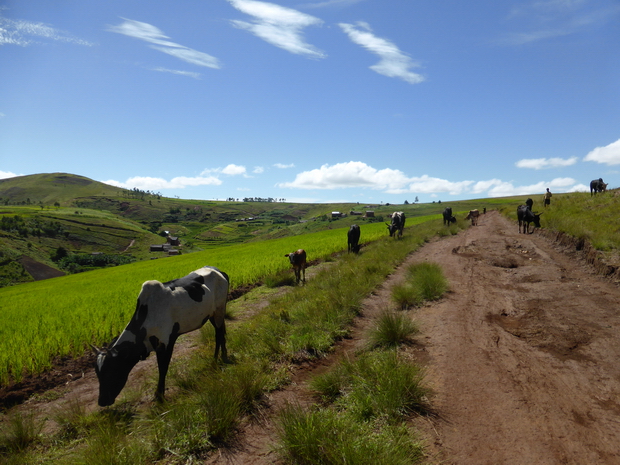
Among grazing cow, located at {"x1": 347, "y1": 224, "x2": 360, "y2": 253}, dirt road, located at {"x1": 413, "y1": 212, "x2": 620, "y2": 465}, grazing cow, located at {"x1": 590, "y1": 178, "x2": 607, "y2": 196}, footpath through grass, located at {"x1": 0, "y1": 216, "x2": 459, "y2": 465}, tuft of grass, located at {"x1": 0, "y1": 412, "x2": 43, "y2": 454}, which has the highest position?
grazing cow, located at {"x1": 590, "y1": 178, "x2": 607, "y2": 196}

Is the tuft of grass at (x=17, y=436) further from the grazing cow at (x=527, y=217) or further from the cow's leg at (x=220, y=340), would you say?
the grazing cow at (x=527, y=217)

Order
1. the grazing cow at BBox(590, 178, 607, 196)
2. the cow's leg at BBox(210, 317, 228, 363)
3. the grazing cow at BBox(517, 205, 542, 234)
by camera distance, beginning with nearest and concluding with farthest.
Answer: the cow's leg at BBox(210, 317, 228, 363), the grazing cow at BBox(517, 205, 542, 234), the grazing cow at BBox(590, 178, 607, 196)

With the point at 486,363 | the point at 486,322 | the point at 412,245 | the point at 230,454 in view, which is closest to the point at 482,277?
the point at 486,322

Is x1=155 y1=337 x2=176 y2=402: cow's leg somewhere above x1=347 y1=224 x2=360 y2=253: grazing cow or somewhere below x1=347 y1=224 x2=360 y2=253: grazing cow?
below

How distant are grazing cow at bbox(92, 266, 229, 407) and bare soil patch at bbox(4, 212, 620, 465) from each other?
197 centimetres

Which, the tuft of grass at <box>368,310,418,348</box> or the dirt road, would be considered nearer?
the dirt road

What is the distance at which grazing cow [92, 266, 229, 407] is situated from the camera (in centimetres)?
491

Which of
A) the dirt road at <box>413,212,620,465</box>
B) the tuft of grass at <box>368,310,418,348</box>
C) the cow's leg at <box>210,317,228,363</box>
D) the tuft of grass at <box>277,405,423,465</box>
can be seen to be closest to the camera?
the tuft of grass at <box>277,405,423,465</box>

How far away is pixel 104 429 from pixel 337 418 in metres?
3.29

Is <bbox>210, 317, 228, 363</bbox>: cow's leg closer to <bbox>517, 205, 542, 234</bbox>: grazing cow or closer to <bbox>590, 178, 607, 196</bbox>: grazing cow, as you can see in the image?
<bbox>517, 205, 542, 234</bbox>: grazing cow

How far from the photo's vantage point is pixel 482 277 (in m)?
11.4

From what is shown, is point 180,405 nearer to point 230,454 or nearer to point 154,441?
point 154,441

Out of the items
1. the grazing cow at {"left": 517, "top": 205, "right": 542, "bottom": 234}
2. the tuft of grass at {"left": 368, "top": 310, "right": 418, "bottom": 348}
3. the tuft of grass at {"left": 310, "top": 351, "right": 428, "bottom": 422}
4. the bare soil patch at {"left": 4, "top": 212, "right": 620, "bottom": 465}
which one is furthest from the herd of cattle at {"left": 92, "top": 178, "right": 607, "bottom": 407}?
the grazing cow at {"left": 517, "top": 205, "right": 542, "bottom": 234}

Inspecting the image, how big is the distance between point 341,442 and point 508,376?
10.9ft
